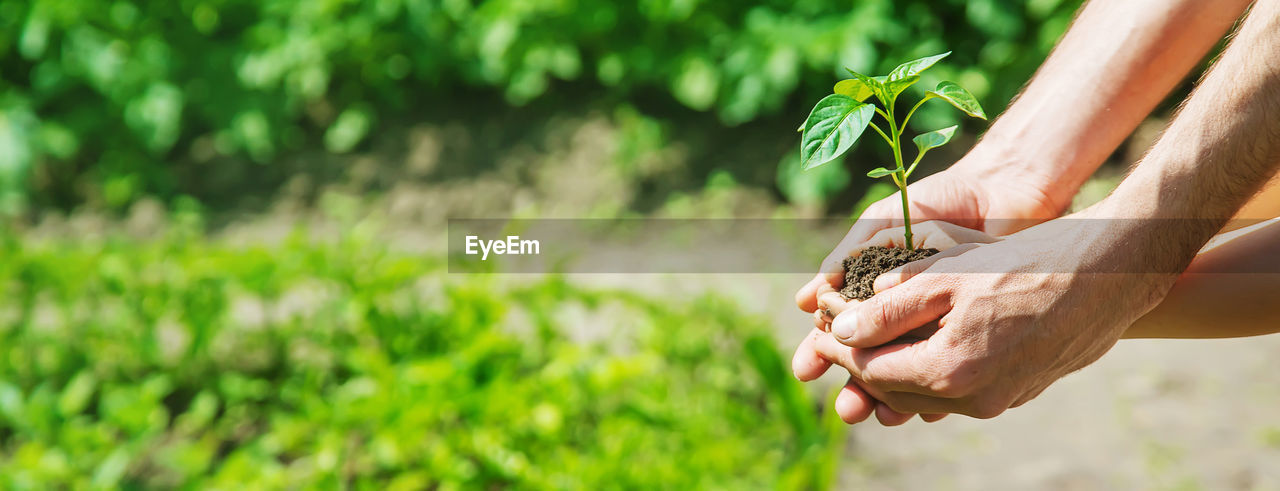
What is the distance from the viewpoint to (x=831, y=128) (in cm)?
109

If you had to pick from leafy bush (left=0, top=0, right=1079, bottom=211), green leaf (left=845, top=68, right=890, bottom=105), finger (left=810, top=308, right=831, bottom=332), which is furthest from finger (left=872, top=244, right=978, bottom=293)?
leafy bush (left=0, top=0, right=1079, bottom=211)

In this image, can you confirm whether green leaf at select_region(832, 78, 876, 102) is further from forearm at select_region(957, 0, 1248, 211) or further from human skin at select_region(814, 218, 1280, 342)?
forearm at select_region(957, 0, 1248, 211)

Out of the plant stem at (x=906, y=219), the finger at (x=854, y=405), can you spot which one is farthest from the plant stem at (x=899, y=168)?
the finger at (x=854, y=405)

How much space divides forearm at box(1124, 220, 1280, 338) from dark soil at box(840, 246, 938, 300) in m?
0.44

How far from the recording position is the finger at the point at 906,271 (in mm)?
1178

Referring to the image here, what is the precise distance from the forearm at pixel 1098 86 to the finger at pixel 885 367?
16.3 inches

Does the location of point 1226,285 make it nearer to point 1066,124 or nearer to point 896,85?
point 1066,124

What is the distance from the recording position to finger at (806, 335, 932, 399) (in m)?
1.17

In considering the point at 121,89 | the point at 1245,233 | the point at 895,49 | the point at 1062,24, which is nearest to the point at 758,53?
the point at 895,49

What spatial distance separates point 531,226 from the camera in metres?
4.24

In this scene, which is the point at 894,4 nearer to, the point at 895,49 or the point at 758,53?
the point at 895,49

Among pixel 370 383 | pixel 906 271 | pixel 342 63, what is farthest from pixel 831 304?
pixel 342 63

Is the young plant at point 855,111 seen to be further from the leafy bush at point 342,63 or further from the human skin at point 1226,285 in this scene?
the leafy bush at point 342,63

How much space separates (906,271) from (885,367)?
0.13m
